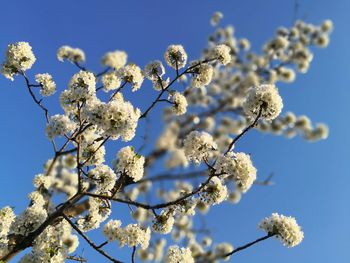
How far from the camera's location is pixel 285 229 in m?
6.82

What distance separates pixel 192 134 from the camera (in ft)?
23.0

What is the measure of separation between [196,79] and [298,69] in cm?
1741

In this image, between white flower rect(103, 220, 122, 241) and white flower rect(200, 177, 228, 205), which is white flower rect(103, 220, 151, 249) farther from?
white flower rect(200, 177, 228, 205)

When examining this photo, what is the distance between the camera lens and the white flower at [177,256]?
7418 mm

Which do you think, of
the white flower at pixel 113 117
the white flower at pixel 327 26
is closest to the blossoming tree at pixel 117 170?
the white flower at pixel 113 117

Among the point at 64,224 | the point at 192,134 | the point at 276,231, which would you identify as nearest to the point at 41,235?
the point at 64,224

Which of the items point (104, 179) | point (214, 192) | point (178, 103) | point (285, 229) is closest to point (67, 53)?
point (178, 103)

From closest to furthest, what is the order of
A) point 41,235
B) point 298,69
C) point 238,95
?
point 41,235 < point 238,95 < point 298,69

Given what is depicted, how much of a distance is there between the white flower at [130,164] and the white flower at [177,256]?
156cm

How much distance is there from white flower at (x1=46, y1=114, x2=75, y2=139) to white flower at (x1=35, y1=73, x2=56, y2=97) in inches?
80.4

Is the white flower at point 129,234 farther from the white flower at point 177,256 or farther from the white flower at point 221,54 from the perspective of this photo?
the white flower at point 221,54

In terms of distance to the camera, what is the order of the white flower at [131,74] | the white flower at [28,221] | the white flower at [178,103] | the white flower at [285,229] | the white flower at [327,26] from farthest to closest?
the white flower at [327,26]
the white flower at [178,103]
the white flower at [131,74]
the white flower at [28,221]
the white flower at [285,229]

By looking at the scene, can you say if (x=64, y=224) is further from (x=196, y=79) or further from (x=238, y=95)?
(x=238, y=95)

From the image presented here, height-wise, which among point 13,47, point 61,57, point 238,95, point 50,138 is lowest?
point 50,138
